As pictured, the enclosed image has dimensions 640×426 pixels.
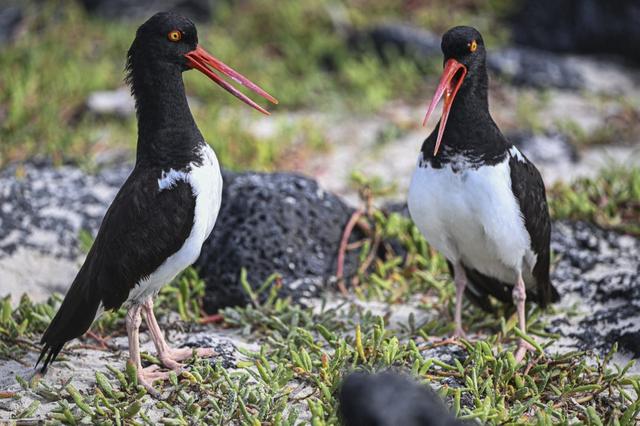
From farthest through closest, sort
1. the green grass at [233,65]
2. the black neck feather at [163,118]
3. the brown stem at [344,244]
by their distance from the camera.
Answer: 1. the green grass at [233,65]
2. the brown stem at [344,244]
3. the black neck feather at [163,118]

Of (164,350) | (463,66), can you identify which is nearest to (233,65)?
(463,66)

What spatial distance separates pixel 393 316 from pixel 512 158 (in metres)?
1.19

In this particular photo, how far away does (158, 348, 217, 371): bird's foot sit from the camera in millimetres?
4133

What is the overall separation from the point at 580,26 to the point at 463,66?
18.3 feet

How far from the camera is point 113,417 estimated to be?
3.66m

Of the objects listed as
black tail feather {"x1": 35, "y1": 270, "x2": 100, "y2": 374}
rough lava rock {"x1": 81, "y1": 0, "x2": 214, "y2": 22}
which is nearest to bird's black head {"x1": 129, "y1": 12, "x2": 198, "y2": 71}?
black tail feather {"x1": 35, "y1": 270, "x2": 100, "y2": 374}

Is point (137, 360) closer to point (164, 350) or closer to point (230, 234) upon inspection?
point (164, 350)

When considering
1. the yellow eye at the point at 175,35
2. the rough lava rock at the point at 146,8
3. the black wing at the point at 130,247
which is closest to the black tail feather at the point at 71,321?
the black wing at the point at 130,247

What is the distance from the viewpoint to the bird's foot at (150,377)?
12.8 ft

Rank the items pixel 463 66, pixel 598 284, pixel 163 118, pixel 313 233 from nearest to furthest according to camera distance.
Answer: pixel 163 118 → pixel 463 66 → pixel 598 284 → pixel 313 233

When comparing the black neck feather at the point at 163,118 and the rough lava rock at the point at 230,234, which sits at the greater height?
the black neck feather at the point at 163,118

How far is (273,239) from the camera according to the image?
529 cm

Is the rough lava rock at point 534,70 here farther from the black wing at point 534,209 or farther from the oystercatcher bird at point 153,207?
the oystercatcher bird at point 153,207

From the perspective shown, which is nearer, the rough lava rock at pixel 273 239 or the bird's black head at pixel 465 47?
the bird's black head at pixel 465 47
